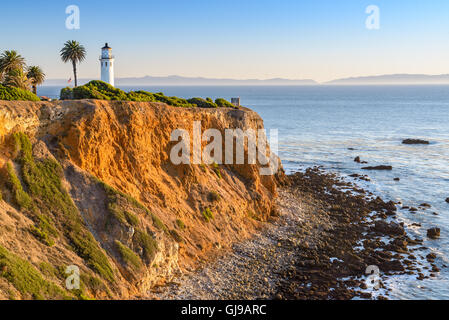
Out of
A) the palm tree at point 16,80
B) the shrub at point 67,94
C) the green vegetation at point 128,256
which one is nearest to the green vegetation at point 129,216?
the green vegetation at point 128,256

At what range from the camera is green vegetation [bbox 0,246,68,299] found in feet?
59.8

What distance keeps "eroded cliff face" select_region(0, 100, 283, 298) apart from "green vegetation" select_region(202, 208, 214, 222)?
0.10 m

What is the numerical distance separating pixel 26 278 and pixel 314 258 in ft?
72.4

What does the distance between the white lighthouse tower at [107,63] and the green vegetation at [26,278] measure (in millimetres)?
40697

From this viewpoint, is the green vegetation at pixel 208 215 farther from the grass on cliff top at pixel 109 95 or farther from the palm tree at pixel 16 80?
the palm tree at pixel 16 80

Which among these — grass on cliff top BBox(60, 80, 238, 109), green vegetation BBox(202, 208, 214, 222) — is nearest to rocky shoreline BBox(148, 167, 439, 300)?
green vegetation BBox(202, 208, 214, 222)

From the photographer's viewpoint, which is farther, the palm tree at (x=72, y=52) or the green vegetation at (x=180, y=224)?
the palm tree at (x=72, y=52)

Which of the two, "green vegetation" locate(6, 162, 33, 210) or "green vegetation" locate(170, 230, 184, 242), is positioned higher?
"green vegetation" locate(6, 162, 33, 210)

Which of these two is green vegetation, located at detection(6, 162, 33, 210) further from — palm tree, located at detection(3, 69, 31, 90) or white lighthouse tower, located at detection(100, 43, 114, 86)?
white lighthouse tower, located at detection(100, 43, 114, 86)

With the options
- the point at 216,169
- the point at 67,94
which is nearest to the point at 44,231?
the point at 67,94

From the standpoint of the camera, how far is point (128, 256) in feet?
80.4

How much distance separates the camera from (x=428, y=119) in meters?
152

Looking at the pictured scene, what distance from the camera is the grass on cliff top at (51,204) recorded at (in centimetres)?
2283
